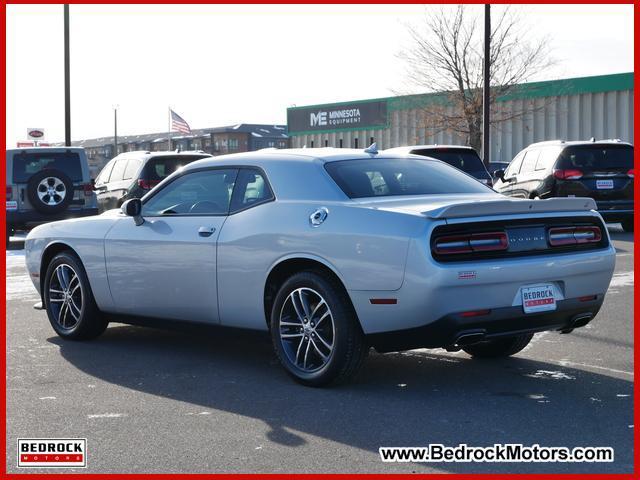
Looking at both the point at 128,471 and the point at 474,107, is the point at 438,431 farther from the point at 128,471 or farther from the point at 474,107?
the point at 474,107

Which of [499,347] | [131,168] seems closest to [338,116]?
[131,168]

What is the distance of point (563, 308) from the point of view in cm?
607

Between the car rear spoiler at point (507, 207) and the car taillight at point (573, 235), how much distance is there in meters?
0.12

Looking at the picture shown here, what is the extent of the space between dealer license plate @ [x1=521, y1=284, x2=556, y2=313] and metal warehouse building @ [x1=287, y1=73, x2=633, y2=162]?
28324 millimetres

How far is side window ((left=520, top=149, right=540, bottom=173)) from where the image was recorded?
18.7 m

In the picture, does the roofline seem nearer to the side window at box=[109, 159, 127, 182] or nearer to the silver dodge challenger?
the side window at box=[109, 159, 127, 182]

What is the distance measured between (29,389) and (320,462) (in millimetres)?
2451

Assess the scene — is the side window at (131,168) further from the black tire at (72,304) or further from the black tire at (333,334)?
the black tire at (333,334)

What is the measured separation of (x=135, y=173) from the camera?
18547 millimetres

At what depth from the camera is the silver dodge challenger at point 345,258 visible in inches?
223

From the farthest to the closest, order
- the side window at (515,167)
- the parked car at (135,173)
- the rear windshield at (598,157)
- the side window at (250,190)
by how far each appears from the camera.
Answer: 1. the side window at (515,167)
2. the parked car at (135,173)
3. the rear windshield at (598,157)
4. the side window at (250,190)

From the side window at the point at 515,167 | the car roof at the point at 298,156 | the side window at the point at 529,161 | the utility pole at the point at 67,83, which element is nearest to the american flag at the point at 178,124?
the utility pole at the point at 67,83

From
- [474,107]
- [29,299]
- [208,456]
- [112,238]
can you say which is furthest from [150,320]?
[474,107]

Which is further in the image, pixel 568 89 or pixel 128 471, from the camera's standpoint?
pixel 568 89
